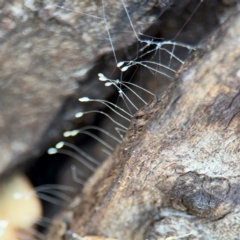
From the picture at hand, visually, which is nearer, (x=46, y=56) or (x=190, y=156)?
(x=190, y=156)

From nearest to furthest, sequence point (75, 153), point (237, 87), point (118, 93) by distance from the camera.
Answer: point (237, 87), point (118, 93), point (75, 153)

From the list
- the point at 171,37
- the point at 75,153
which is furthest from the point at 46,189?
the point at 171,37

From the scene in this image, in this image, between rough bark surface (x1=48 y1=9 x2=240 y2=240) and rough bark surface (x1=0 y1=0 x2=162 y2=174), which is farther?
rough bark surface (x1=0 y1=0 x2=162 y2=174)

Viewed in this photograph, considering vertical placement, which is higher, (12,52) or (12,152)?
(12,52)

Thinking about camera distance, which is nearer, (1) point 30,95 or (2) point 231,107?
(2) point 231,107

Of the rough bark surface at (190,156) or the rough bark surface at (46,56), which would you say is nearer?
the rough bark surface at (190,156)

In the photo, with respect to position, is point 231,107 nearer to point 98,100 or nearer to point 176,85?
point 176,85

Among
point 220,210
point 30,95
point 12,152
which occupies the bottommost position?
point 12,152

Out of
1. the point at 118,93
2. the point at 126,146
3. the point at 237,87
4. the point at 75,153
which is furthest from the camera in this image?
the point at 75,153
